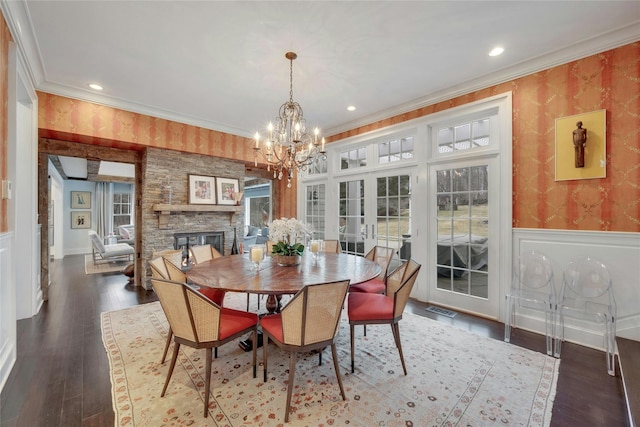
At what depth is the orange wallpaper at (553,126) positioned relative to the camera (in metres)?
2.36

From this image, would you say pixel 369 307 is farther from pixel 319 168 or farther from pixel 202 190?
pixel 202 190

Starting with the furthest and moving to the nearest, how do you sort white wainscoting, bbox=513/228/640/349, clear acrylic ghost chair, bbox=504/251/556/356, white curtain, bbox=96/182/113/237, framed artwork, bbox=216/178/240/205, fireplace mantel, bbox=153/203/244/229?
white curtain, bbox=96/182/113/237, framed artwork, bbox=216/178/240/205, fireplace mantel, bbox=153/203/244/229, clear acrylic ghost chair, bbox=504/251/556/356, white wainscoting, bbox=513/228/640/349

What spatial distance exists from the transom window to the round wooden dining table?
6.80 feet

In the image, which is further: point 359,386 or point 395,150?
point 395,150

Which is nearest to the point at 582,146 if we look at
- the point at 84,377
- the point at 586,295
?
the point at 586,295

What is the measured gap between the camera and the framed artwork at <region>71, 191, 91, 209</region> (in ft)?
26.8

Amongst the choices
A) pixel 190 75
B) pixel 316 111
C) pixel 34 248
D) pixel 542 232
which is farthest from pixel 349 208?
pixel 34 248

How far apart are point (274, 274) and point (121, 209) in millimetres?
9303

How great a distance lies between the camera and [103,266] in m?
6.21

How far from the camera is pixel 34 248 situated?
3.23 meters

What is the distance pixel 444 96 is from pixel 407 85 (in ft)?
1.84

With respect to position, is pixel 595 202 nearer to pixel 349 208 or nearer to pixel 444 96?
pixel 444 96

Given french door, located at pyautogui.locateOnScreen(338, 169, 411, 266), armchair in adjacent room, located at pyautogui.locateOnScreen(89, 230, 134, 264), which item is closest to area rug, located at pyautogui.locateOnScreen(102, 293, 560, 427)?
french door, located at pyautogui.locateOnScreen(338, 169, 411, 266)

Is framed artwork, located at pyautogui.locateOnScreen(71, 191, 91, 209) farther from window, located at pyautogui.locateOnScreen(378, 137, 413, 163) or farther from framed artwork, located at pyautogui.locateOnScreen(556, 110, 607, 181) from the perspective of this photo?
framed artwork, located at pyautogui.locateOnScreen(556, 110, 607, 181)
